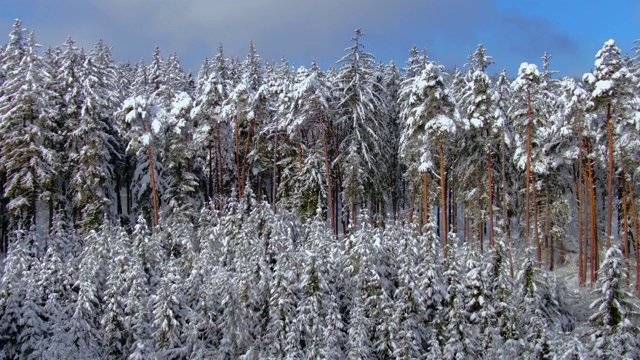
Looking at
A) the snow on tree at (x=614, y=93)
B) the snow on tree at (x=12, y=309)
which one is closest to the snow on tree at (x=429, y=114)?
the snow on tree at (x=614, y=93)

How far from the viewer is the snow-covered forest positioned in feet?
71.7

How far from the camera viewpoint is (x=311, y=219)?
31.8m

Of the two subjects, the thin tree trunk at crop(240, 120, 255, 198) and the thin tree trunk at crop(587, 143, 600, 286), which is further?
the thin tree trunk at crop(240, 120, 255, 198)

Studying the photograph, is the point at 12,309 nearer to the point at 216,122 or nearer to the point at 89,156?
the point at 89,156

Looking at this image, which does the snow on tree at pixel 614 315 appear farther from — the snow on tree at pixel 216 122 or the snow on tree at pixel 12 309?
the snow on tree at pixel 216 122

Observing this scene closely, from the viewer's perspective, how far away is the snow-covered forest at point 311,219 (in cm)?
2186

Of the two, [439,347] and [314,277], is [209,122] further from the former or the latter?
[439,347]

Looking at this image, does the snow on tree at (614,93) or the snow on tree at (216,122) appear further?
the snow on tree at (216,122)

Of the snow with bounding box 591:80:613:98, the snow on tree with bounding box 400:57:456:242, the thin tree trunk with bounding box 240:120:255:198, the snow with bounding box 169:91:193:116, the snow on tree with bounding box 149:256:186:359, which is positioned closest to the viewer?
the snow on tree with bounding box 149:256:186:359

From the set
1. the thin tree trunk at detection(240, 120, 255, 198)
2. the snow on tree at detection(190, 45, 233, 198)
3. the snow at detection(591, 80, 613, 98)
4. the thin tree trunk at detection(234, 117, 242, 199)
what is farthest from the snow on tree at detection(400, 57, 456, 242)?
the snow on tree at detection(190, 45, 233, 198)

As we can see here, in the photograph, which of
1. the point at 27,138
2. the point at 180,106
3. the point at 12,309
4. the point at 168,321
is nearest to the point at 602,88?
the point at 168,321

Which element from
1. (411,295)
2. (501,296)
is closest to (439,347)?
(411,295)

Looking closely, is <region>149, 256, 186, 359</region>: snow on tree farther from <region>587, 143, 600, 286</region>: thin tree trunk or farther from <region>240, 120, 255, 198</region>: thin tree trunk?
<region>587, 143, 600, 286</region>: thin tree trunk

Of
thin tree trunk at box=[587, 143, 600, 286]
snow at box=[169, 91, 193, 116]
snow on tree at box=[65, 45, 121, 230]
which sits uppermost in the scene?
snow at box=[169, 91, 193, 116]
